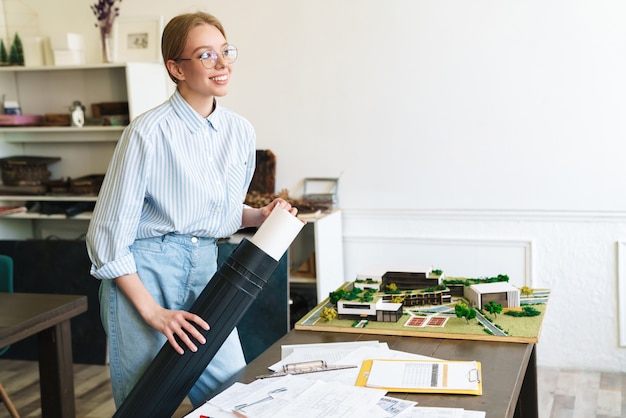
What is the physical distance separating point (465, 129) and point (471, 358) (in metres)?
2.49

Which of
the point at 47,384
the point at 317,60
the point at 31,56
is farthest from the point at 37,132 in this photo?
the point at 47,384

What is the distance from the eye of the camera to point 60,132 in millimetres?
4926

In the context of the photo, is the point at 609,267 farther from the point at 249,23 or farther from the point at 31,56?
the point at 31,56

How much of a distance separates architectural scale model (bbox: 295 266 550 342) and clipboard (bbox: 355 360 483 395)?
277 millimetres

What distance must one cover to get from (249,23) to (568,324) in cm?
261

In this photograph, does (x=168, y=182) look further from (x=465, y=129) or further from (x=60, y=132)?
(x=60, y=132)

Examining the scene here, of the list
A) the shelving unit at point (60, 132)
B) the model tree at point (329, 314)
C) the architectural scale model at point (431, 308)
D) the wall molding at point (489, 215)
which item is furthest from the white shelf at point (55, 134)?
the model tree at point (329, 314)

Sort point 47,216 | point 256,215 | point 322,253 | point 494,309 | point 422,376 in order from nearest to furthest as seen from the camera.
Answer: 1. point 422,376
2. point 256,215
3. point 494,309
4. point 322,253
5. point 47,216

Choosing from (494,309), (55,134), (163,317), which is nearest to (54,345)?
(163,317)

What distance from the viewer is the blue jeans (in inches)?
75.0

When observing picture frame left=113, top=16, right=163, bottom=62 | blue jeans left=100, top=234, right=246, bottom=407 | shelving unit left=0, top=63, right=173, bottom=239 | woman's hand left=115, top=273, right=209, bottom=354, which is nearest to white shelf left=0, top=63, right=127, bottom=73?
shelving unit left=0, top=63, right=173, bottom=239

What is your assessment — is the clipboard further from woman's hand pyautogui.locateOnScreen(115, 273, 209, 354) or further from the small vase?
the small vase

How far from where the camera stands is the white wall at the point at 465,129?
400 cm

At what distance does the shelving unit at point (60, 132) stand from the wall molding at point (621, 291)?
2.91m
